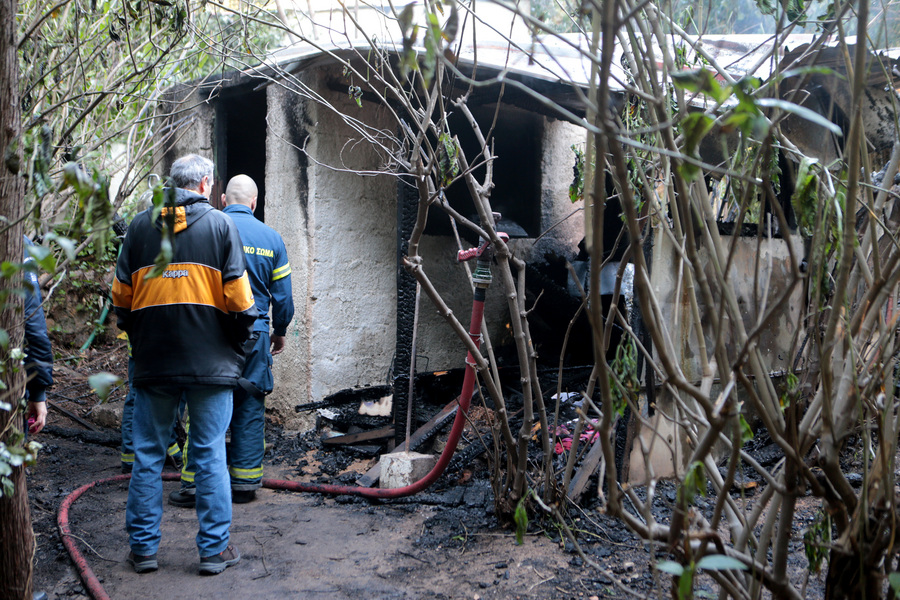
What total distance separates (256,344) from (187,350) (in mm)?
1173

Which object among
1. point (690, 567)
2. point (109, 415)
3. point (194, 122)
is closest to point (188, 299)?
point (690, 567)

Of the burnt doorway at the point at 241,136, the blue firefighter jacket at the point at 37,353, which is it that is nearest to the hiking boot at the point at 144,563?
the blue firefighter jacket at the point at 37,353

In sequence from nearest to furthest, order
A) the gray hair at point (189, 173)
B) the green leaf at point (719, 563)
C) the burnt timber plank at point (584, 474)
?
the green leaf at point (719, 563)
the gray hair at point (189, 173)
the burnt timber plank at point (584, 474)

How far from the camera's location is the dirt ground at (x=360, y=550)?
291cm

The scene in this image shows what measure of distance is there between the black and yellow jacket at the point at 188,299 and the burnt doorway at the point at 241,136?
9.18 ft

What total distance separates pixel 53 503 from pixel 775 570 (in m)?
3.98

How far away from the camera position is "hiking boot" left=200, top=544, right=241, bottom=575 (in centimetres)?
306

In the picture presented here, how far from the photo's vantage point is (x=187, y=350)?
3031mm

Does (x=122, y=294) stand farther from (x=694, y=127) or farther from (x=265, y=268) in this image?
(x=694, y=127)

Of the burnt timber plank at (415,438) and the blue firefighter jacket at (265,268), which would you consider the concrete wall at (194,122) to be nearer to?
the blue firefighter jacket at (265,268)

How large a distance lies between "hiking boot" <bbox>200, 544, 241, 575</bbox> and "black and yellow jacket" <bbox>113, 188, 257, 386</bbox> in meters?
0.81

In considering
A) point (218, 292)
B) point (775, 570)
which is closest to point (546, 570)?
point (775, 570)

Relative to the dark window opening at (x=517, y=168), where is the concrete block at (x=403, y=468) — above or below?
below

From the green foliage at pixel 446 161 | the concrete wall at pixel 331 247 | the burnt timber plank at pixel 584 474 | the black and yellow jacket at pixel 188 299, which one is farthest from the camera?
the concrete wall at pixel 331 247
